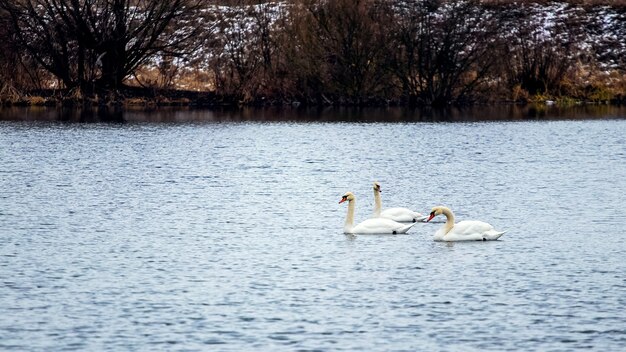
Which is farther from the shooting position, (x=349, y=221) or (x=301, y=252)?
(x=349, y=221)

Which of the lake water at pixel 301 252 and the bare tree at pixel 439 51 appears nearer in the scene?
the lake water at pixel 301 252

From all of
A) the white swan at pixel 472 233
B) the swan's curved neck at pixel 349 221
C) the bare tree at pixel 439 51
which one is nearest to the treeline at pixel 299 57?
the bare tree at pixel 439 51

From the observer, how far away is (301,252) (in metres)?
21.3

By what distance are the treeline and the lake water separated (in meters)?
20.8

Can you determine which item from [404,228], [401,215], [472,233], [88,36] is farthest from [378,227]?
[88,36]

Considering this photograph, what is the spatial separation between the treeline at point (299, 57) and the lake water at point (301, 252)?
20795 mm

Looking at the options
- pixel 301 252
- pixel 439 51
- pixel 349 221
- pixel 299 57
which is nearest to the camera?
pixel 301 252

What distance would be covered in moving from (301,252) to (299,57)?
141 feet

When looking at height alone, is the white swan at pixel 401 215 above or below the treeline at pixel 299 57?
below

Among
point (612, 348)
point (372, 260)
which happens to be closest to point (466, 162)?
point (372, 260)

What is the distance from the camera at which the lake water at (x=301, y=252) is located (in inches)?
620

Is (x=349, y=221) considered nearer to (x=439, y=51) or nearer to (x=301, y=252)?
(x=301, y=252)

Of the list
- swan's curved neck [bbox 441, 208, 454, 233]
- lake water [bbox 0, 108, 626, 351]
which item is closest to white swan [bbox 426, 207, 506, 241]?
swan's curved neck [bbox 441, 208, 454, 233]

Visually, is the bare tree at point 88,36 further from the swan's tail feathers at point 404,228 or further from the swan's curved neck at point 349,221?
the swan's tail feathers at point 404,228
